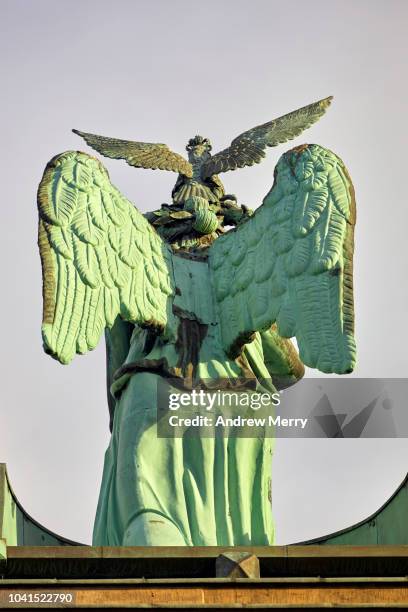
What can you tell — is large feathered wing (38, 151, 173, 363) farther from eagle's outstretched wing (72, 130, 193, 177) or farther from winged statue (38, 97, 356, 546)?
eagle's outstretched wing (72, 130, 193, 177)

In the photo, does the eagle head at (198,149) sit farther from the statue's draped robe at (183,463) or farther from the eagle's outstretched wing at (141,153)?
the statue's draped robe at (183,463)

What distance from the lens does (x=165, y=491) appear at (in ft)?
81.2

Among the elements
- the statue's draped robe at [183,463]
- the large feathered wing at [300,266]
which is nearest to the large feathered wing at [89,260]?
the statue's draped robe at [183,463]

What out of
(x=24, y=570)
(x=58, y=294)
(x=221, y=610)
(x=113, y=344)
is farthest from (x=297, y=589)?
(x=113, y=344)

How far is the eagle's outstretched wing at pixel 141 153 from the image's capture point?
28000 mm

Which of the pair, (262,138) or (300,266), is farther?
(262,138)

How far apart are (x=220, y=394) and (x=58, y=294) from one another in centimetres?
241

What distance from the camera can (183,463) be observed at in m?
25.1

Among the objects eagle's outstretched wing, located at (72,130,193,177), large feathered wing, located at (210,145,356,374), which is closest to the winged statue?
large feathered wing, located at (210,145,356,374)

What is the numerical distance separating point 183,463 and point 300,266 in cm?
237

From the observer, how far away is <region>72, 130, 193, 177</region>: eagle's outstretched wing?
28000 millimetres

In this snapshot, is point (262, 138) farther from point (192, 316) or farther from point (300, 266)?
point (300, 266)

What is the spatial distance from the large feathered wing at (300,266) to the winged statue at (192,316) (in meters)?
0.01

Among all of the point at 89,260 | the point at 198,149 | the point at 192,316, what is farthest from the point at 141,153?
the point at 89,260
